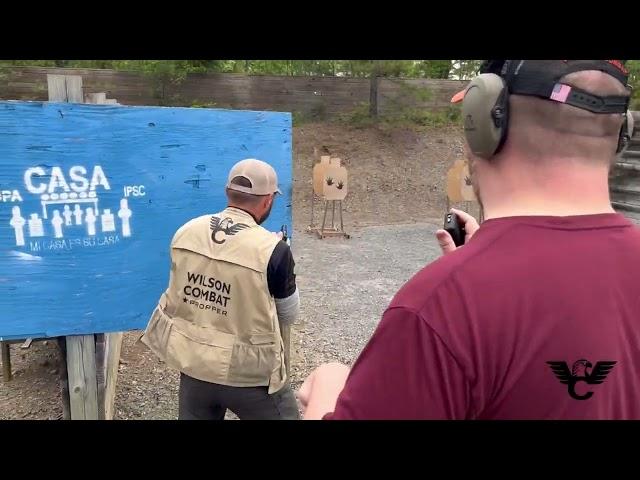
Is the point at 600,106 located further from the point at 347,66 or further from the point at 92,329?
the point at 347,66

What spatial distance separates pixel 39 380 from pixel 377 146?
35.9 feet

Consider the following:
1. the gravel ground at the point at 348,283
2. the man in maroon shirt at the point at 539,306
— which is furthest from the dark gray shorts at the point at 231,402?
the gravel ground at the point at 348,283

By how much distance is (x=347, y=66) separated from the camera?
14562 millimetres

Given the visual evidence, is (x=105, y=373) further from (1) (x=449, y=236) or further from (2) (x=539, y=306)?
(2) (x=539, y=306)

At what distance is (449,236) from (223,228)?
0.98m

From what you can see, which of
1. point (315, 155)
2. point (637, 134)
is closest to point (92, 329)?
point (637, 134)

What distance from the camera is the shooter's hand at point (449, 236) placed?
1.29 meters

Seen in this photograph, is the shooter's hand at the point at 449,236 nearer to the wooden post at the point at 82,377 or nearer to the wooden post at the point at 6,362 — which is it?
the wooden post at the point at 82,377

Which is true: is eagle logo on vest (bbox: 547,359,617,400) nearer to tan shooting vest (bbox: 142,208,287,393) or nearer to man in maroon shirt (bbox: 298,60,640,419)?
man in maroon shirt (bbox: 298,60,640,419)

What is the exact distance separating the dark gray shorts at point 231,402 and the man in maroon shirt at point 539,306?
130 centimetres

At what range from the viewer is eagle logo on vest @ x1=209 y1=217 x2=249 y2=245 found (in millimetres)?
1983

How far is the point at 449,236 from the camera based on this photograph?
51.8 inches

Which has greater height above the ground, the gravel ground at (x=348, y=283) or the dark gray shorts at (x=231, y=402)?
the dark gray shorts at (x=231, y=402)

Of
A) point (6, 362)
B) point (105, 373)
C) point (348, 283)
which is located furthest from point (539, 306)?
point (348, 283)
